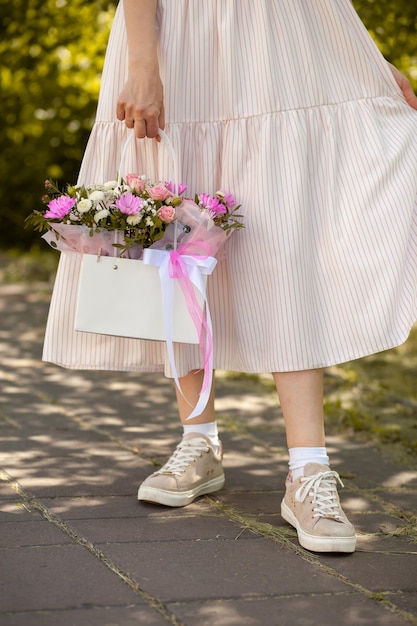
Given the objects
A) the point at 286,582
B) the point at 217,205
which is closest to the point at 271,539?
the point at 286,582

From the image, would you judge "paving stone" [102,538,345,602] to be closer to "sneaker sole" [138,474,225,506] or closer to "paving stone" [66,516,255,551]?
"paving stone" [66,516,255,551]

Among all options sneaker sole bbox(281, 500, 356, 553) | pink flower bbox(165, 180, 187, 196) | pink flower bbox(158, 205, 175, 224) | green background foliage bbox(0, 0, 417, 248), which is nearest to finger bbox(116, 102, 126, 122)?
pink flower bbox(165, 180, 187, 196)

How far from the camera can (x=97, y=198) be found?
2.57 m

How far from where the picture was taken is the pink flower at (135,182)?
261 cm

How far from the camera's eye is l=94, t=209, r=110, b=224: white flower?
2.55 metres

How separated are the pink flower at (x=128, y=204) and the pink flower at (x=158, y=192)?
36mm

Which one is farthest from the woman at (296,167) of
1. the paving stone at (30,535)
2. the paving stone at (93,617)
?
the paving stone at (93,617)

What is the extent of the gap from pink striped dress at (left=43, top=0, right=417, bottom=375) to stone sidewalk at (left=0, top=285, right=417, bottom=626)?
0.47 meters

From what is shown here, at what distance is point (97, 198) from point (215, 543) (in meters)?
0.88

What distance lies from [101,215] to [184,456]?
2.52 feet

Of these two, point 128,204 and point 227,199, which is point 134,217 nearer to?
point 128,204

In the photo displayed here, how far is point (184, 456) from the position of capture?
2.93m

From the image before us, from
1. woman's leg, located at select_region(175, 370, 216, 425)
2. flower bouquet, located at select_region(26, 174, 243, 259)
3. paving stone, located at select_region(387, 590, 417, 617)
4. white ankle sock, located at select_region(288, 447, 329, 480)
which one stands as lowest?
paving stone, located at select_region(387, 590, 417, 617)

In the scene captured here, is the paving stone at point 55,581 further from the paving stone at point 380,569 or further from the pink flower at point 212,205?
the pink flower at point 212,205
